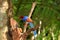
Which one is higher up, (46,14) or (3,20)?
(3,20)

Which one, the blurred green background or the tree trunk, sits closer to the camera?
the tree trunk

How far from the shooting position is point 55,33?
142 cm

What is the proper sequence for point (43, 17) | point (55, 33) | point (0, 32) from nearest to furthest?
1. point (0, 32)
2. point (55, 33)
3. point (43, 17)

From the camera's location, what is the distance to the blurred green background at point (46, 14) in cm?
144

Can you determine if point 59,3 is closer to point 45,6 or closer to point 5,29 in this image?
point 45,6

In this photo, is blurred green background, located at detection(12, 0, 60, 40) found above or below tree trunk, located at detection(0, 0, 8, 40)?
below

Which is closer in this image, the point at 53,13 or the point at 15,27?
the point at 15,27

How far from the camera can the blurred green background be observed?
1441 millimetres

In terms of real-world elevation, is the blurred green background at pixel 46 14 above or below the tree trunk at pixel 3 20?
below

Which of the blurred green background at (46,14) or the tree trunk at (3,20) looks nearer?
the tree trunk at (3,20)

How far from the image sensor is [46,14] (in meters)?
1.56

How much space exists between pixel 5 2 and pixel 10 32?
0.07m

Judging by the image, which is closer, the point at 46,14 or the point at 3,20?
the point at 3,20

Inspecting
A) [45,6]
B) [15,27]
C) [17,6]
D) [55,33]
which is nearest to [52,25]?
[55,33]
